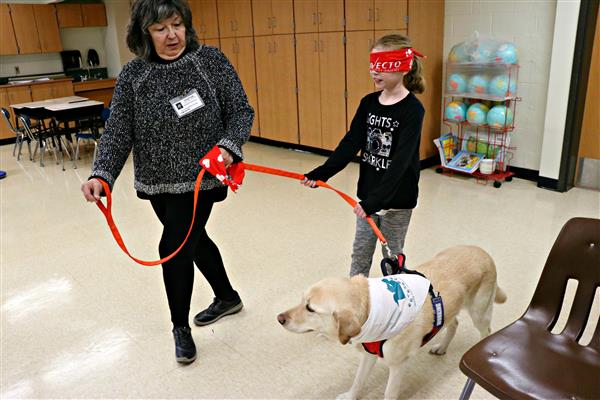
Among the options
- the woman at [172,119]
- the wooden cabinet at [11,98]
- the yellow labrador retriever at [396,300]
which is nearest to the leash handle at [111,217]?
the woman at [172,119]

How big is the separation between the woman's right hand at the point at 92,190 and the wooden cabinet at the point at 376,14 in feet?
12.5

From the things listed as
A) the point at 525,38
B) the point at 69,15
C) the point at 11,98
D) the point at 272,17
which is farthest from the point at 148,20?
the point at 69,15

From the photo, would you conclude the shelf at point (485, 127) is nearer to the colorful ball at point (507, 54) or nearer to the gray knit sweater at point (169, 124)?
the colorful ball at point (507, 54)

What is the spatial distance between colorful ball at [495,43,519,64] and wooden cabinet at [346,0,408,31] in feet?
3.07

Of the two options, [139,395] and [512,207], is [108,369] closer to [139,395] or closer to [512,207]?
[139,395]

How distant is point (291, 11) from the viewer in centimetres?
598

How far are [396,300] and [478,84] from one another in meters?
3.66

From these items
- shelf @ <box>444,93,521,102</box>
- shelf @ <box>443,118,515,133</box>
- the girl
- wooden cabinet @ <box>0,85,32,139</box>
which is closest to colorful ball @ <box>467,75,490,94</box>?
shelf @ <box>444,93,521,102</box>

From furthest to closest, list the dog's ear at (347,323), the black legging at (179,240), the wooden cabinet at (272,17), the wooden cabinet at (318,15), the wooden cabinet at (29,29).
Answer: the wooden cabinet at (29,29) → the wooden cabinet at (272,17) → the wooden cabinet at (318,15) → the black legging at (179,240) → the dog's ear at (347,323)

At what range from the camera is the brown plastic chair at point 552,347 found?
1.40 metres

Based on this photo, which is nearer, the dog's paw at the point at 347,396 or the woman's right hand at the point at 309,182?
the dog's paw at the point at 347,396

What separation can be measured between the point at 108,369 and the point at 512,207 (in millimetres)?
3329

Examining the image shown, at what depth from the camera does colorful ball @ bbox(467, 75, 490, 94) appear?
15.3ft

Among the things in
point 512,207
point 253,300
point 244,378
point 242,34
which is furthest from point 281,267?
point 242,34
